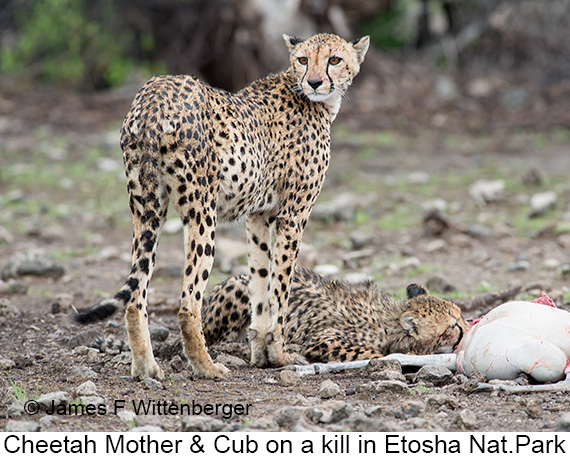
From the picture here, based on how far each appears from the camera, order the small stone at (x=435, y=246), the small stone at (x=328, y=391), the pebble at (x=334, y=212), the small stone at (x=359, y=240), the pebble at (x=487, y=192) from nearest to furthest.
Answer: the small stone at (x=328, y=391)
the small stone at (x=435, y=246)
the small stone at (x=359, y=240)
the pebble at (x=334, y=212)
the pebble at (x=487, y=192)

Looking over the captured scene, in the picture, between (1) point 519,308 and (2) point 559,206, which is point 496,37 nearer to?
(2) point 559,206

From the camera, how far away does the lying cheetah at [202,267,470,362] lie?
5.53m

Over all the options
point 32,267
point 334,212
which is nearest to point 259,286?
point 32,267

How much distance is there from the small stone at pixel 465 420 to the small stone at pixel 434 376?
813 millimetres

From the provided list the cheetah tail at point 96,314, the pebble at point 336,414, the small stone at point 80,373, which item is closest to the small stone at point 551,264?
the pebble at point 336,414

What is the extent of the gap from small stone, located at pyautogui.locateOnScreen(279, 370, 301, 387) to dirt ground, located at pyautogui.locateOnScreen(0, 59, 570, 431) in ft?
0.04

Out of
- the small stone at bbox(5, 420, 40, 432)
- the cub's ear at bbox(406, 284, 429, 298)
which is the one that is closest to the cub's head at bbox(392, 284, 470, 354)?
the cub's ear at bbox(406, 284, 429, 298)

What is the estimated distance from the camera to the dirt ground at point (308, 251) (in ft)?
13.9

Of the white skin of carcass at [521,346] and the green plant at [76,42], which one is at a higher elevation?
the green plant at [76,42]

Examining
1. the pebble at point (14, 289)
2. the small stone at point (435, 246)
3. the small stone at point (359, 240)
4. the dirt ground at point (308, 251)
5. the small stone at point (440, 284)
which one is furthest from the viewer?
the small stone at point (359, 240)

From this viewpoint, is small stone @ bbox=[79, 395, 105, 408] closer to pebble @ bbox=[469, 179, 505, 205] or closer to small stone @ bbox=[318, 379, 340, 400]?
small stone @ bbox=[318, 379, 340, 400]

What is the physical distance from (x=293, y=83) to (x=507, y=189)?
5.63 metres

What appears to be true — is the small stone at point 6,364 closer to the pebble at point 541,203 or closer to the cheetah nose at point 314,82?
the cheetah nose at point 314,82

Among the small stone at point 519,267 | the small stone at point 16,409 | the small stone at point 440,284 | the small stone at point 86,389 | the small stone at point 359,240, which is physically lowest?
the small stone at point 16,409
